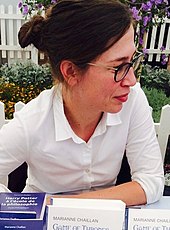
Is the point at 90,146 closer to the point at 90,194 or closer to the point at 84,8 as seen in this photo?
the point at 90,194

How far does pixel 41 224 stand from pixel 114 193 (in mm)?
417

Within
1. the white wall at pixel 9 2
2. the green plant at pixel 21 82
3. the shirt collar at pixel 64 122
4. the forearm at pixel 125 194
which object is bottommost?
the forearm at pixel 125 194

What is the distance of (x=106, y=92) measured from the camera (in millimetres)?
1098

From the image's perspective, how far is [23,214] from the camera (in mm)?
759

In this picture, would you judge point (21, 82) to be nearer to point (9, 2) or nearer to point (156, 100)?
point (156, 100)

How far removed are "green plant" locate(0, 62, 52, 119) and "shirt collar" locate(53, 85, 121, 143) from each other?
1278mm

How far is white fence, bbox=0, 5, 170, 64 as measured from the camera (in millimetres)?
3838

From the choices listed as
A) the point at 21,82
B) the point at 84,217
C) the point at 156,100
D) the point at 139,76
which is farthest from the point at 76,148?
the point at 21,82

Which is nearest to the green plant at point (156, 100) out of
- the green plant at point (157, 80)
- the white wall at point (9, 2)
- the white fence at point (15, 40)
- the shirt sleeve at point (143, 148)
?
the green plant at point (157, 80)

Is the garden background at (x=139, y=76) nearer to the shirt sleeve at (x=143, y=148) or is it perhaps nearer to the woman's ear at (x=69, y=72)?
the shirt sleeve at (x=143, y=148)

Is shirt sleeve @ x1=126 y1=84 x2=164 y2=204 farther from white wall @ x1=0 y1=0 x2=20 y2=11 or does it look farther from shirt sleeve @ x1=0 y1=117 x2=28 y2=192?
white wall @ x1=0 y1=0 x2=20 y2=11

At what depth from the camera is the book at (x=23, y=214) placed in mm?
753

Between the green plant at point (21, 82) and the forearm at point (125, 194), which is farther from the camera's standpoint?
the green plant at point (21, 82)

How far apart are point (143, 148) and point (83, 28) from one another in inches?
19.3
